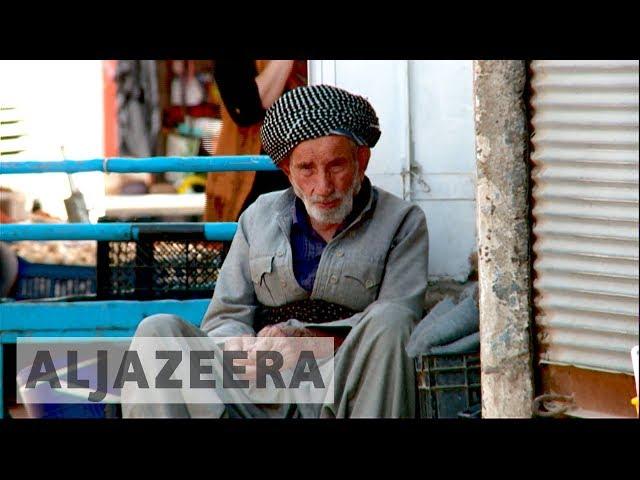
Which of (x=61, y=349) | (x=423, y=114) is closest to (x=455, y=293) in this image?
(x=423, y=114)

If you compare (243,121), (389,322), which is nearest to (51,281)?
(243,121)

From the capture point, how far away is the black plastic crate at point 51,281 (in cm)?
614

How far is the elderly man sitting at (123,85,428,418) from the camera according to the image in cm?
387

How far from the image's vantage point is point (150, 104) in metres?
8.73

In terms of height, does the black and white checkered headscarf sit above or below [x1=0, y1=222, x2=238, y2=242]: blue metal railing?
above

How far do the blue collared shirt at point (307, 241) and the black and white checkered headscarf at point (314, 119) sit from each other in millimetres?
192

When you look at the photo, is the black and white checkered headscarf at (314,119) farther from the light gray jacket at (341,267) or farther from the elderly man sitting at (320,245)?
the light gray jacket at (341,267)

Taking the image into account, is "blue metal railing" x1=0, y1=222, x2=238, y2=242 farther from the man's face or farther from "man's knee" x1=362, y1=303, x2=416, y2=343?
"man's knee" x1=362, y1=303, x2=416, y2=343

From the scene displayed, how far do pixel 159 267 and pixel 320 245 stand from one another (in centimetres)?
104

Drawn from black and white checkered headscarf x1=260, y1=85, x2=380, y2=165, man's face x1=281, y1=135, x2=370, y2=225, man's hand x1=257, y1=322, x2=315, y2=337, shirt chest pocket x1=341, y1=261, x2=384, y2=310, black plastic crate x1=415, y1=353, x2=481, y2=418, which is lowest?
black plastic crate x1=415, y1=353, x2=481, y2=418

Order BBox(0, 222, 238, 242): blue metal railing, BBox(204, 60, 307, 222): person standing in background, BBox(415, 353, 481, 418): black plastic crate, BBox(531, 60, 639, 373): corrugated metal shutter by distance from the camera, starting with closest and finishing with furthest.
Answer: BBox(531, 60, 639, 373): corrugated metal shutter
BBox(415, 353, 481, 418): black plastic crate
BBox(0, 222, 238, 242): blue metal railing
BBox(204, 60, 307, 222): person standing in background

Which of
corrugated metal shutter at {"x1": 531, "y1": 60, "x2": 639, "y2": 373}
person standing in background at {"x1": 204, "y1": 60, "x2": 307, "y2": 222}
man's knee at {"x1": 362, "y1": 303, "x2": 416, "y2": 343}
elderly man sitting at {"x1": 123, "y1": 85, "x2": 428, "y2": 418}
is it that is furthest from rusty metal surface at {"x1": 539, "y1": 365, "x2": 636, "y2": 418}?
person standing in background at {"x1": 204, "y1": 60, "x2": 307, "y2": 222}

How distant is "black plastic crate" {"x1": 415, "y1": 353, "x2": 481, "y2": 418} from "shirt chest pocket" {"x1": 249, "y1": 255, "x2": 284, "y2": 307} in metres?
0.76
